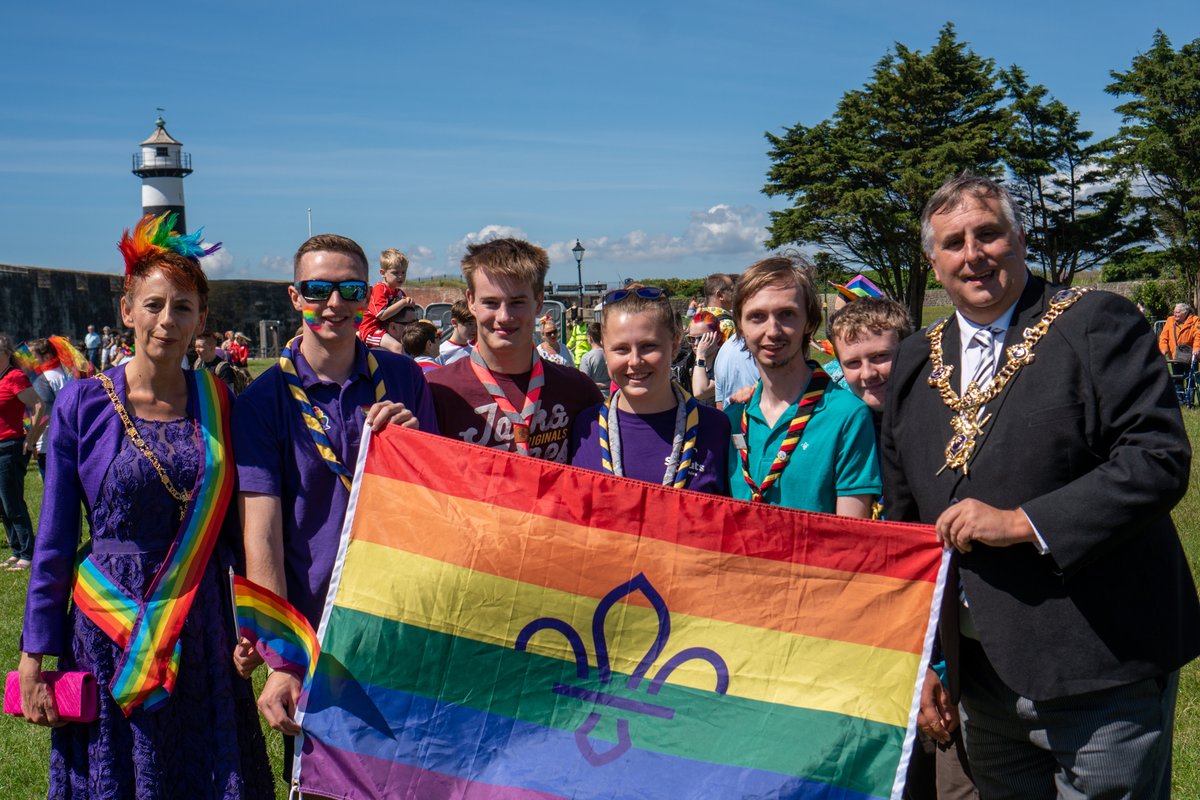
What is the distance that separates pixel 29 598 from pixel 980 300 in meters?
2.89

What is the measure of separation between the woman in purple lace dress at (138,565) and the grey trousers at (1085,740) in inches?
89.8

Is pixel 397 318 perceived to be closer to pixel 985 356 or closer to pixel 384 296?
pixel 384 296

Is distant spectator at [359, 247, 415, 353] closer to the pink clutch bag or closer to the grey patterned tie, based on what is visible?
the pink clutch bag

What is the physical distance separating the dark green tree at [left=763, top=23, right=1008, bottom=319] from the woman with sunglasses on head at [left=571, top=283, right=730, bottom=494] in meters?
43.7

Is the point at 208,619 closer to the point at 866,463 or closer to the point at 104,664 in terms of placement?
the point at 104,664

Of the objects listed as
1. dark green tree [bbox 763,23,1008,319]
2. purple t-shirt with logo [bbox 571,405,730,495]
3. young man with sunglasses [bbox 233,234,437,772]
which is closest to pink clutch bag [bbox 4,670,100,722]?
young man with sunglasses [bbox 233,234,437,772]

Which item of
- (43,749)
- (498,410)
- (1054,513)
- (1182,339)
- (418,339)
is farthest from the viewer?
(1182,339)

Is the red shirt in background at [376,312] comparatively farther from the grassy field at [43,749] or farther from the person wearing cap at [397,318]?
the grassy field at [43,749]

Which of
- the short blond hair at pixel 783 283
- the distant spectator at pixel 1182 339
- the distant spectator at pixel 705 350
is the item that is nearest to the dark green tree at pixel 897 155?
the distant spectator at pixel 1182 339

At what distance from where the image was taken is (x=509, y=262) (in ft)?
11.0

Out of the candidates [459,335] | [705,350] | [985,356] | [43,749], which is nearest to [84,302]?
[459,335]

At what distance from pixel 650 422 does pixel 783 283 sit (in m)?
0.63

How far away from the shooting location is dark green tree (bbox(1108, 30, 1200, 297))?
41844 millimetres

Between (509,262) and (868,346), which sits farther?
(868,346)
